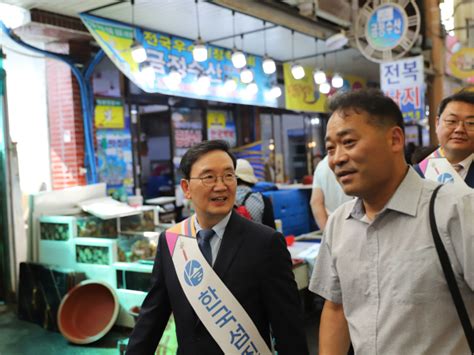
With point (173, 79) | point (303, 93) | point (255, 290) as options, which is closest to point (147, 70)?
point (173, 79)

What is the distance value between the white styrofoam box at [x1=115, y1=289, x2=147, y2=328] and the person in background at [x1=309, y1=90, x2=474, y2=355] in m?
4.16

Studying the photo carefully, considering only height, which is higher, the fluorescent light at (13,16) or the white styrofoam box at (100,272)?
the fluorescent light at (13,16)

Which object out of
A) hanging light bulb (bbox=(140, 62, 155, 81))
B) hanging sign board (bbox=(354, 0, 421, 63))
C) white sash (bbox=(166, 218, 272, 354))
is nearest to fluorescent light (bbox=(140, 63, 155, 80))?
hanging light bulb (bbox=(140, 62, 155, 81))

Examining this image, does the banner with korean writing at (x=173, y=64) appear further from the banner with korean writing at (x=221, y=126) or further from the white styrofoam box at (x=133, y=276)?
the white styrofoam box at (x=133, y=276)

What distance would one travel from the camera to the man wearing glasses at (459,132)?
292cm

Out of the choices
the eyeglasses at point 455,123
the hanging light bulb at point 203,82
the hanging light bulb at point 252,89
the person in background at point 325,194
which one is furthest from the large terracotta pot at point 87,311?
the hanging light bulb at point 252,89

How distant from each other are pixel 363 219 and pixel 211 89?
7.27 m

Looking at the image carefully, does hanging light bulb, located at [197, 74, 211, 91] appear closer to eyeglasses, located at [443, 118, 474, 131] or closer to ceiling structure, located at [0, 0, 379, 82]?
ceiling structure, located at [0, 0, 379, 82]

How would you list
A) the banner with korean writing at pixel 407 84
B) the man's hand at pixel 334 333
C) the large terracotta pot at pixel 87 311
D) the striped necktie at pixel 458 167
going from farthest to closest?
1. the banner with korean writing at pixel 407 84
2. the large terracotta pot at pixel 87 311
3. the striped necktie at pixel 458 167
4. the man's hand at pixel 334 333

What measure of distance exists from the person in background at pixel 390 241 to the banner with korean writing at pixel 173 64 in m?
5.76

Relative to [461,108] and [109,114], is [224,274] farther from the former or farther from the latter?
[109,114]

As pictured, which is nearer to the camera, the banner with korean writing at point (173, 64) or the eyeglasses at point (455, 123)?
the eyeglasses at point (455, 123)

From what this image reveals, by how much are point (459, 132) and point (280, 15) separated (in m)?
5.26

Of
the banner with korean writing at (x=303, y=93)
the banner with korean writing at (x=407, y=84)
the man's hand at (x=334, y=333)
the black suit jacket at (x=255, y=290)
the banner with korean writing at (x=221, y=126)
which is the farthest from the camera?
the banner with korean writing at (x=221, y=126)
